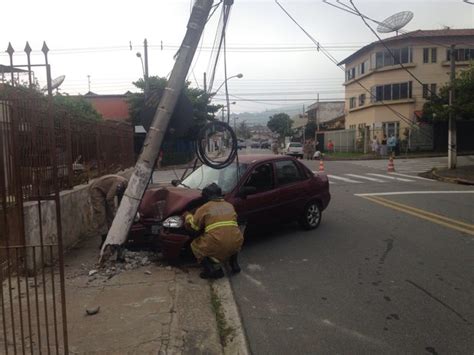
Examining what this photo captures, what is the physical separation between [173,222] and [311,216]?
11.5 feet

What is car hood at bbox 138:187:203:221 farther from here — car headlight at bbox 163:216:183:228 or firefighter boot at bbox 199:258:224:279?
firefighter boot at bbox 199:258:224:279

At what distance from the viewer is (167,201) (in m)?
7.19

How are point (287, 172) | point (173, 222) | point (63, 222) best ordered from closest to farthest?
point (173, 222)
point (63, 222)
point (287, 172)

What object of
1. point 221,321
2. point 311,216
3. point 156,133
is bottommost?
point 221,321

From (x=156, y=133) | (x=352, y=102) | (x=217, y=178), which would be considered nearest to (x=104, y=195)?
(x=156, y=133)

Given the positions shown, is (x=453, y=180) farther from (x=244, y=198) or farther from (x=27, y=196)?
(x=27, y=196)

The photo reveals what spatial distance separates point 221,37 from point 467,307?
5583mm

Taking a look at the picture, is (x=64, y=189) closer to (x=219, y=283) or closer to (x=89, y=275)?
(x=89, y=275)

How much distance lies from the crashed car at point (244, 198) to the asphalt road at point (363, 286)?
1.80 ft

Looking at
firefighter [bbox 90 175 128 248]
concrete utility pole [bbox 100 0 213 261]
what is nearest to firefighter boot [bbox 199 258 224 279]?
concrete utility pole [bbox 100 0 213 261]

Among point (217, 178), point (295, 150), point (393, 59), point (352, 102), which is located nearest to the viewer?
point (217, 178)

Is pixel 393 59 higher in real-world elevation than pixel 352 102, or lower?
higher

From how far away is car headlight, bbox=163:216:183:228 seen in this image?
6.64m

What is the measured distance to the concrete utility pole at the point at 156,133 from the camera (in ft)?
21.8
